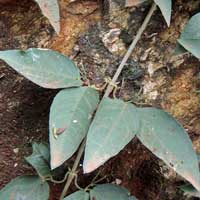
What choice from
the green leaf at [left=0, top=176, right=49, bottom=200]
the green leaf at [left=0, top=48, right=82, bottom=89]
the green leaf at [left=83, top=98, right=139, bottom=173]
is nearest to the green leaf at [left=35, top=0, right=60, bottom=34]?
the green leaf at [left=0, top=48, right=82, bottom=89]

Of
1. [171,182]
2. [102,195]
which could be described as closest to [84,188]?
[102,195]

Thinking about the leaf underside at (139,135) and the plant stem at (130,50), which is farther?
the plant stem at (130,50)

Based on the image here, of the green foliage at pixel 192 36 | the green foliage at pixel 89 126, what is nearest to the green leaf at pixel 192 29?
the green foliage at pixel 192 36

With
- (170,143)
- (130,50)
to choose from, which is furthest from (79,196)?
(130,50)

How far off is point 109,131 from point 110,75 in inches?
6.8

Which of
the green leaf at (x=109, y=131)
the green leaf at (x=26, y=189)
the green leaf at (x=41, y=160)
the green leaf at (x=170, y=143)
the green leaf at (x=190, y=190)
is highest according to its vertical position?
the green leaf at (x=109, y=131)

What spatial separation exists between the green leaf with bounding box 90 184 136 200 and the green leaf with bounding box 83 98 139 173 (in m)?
0.12

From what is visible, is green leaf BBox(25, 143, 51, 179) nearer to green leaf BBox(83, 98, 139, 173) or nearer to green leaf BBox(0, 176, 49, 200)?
green leaf BBox(0, 176, 49, 200)

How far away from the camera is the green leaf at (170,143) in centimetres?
79

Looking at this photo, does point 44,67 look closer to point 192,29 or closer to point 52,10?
point 52,10

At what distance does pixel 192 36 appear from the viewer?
0.88m

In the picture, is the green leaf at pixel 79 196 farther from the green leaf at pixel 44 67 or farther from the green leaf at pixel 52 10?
the green leaf at pixel 52 10

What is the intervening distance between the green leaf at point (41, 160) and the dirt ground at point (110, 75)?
0.06m

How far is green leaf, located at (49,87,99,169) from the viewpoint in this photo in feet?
2.53
